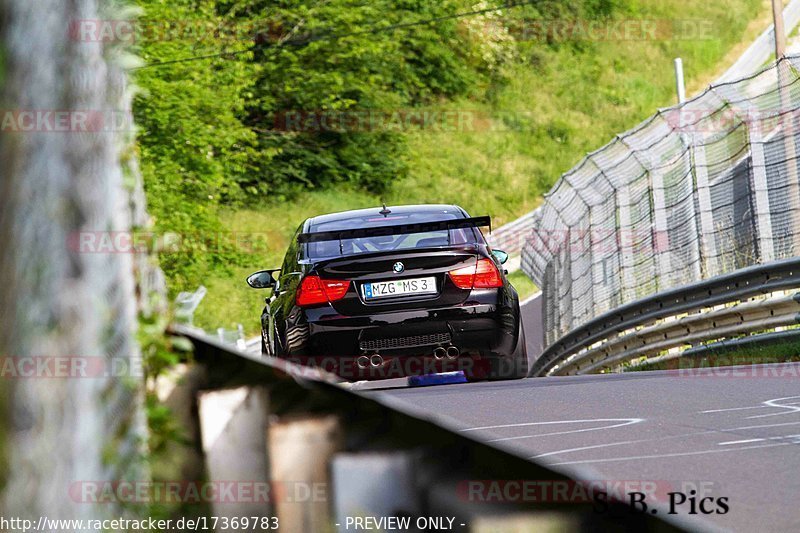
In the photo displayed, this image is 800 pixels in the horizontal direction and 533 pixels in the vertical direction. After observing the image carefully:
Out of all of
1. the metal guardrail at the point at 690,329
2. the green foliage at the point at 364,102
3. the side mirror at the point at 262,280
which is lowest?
the metal guardrail at the point at 690,329

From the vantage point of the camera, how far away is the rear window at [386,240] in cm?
1073

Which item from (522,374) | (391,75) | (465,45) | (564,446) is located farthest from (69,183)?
(465,45)

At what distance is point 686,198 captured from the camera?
16703mm

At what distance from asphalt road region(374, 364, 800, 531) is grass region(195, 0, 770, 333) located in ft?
97.1

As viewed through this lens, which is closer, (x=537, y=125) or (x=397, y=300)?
(x=397, y=300)

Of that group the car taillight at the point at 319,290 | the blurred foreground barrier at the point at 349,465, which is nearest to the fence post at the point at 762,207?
the car taillight at the point at 319,290

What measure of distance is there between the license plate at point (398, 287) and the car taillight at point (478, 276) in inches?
7.3

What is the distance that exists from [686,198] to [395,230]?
22.9ft

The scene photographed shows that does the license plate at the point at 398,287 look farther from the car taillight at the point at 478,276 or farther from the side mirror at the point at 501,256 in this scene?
the side mirror at the point at 501,256

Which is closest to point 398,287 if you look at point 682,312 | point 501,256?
point 501,256

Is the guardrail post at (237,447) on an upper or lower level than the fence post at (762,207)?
lower

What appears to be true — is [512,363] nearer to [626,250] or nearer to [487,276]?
[487,276]

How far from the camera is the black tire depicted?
1125 cm

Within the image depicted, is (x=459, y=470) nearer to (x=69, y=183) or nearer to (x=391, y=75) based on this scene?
(x=69, y=183)
